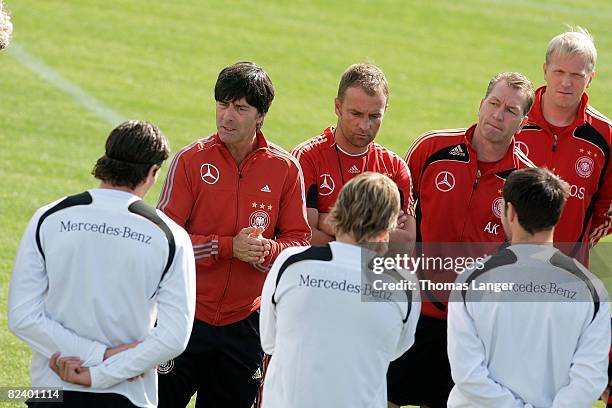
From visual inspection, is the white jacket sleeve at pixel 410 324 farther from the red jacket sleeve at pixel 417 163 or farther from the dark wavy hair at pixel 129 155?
the red jacket sleeve at pixel 417 163

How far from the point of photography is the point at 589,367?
14.8ft

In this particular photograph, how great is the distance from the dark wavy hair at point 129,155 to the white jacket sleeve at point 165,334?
0.32 metres

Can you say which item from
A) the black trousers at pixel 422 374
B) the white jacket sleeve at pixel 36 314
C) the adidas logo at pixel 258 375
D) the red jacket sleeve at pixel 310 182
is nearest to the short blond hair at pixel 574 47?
the red jacket sleeve at pixel 310 182

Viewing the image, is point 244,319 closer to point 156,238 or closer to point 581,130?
point 156,238

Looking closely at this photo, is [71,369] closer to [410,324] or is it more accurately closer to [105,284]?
[105,284]

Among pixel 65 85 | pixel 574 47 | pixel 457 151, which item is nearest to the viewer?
pixel 457 151

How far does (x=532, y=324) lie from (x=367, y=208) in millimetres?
905

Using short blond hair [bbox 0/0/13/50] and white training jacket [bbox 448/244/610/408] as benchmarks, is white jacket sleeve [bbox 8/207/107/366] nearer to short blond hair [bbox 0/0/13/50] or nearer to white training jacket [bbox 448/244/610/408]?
white training jacket [bbox 448/244/610/408]

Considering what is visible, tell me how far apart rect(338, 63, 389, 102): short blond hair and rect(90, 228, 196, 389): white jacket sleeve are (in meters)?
1.75

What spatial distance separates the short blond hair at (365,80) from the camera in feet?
19.1

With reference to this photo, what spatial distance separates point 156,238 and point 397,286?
1076mm

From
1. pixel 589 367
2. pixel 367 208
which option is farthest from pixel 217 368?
pixel 589 367

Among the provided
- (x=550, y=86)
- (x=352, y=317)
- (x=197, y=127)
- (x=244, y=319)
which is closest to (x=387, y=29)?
(x=197, y=127)

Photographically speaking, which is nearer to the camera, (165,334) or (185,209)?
(165,334)
